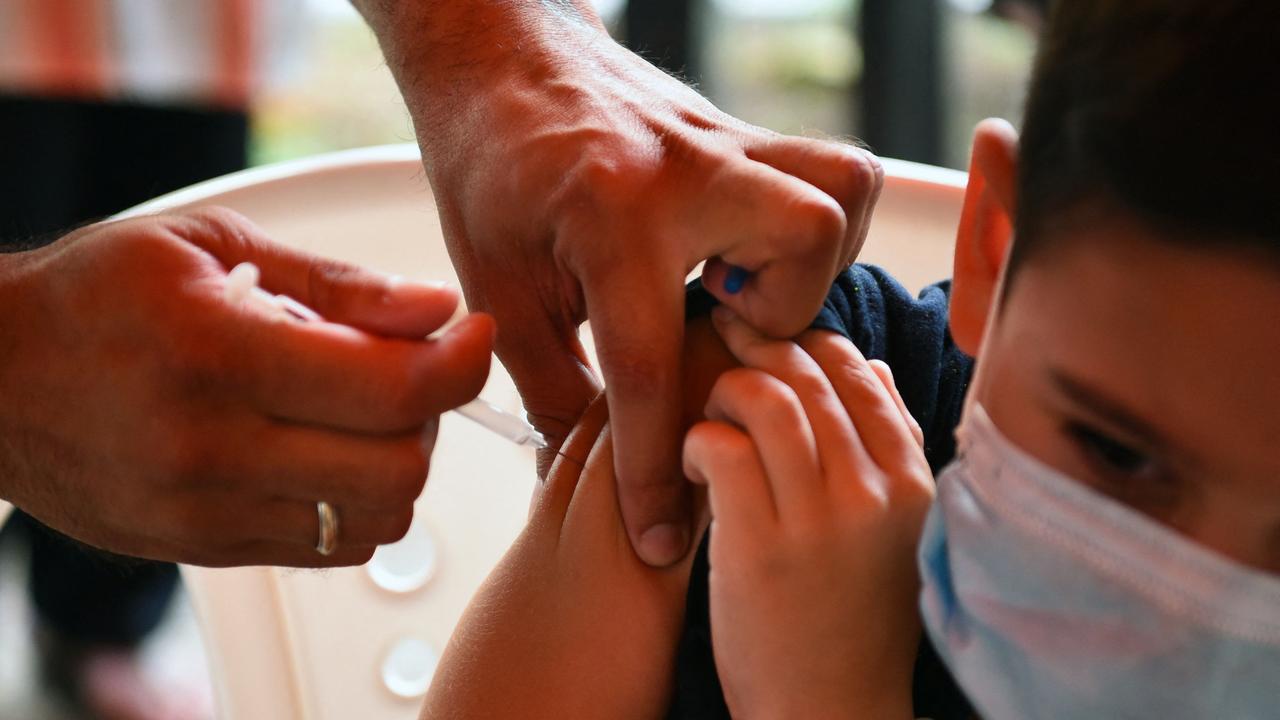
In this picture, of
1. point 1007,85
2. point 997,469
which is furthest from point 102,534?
point 1007,85

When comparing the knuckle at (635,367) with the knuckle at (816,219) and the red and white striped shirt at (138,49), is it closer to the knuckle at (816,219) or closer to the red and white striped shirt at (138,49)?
the knuckle at (816,219)

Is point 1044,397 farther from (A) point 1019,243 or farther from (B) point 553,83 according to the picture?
(B) point 553,83

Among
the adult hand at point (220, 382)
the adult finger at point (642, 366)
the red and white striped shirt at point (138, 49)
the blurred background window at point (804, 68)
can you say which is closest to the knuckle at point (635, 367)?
the adult finger at point (642, 366)

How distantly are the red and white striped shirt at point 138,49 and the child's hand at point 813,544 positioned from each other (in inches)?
51.6

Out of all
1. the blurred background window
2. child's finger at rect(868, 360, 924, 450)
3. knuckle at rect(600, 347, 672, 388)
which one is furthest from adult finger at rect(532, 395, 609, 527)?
the blurred background window

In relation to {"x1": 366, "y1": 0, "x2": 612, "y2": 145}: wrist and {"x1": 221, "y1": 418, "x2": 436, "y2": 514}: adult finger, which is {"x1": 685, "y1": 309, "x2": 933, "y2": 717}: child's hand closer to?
{"x1": 221, "y1": 418, "x2": 436, "y2": 514}: adult finger

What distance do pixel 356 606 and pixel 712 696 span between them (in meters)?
0.51

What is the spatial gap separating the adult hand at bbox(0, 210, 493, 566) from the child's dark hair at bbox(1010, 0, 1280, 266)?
37 centimetres

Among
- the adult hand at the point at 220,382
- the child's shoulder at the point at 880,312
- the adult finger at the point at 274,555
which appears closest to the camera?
the adult hand at the point at 220,382

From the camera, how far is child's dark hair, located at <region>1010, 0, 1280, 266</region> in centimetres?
59

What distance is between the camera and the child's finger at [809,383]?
29.7 inches

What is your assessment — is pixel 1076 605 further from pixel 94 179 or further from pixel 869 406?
pixel 94 179

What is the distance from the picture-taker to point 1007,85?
2.62 m

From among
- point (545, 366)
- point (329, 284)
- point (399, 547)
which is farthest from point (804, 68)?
point (329, 284)
